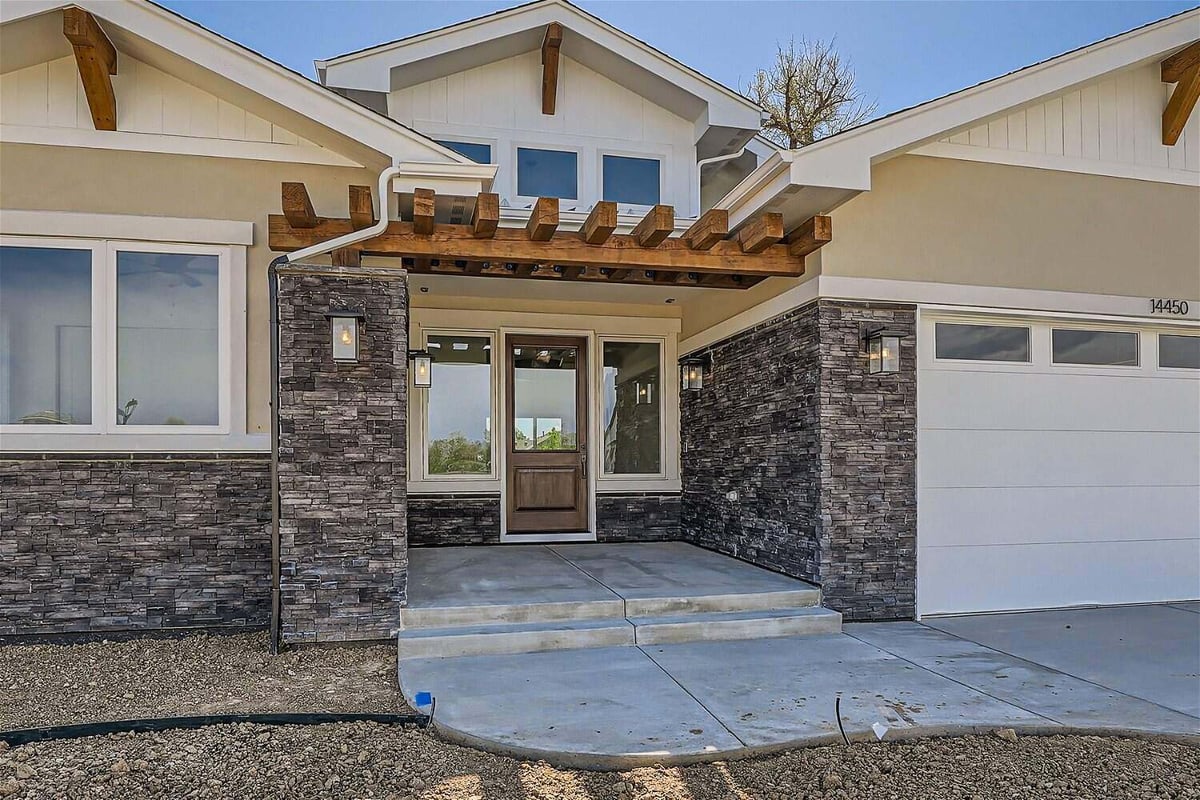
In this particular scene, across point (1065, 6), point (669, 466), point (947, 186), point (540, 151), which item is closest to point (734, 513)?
point (669, 466)

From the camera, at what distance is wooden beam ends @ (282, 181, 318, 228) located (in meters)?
5.08

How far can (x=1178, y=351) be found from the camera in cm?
705

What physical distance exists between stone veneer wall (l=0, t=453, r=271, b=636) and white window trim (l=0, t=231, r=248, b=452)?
84 mm

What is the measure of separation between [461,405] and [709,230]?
399cm

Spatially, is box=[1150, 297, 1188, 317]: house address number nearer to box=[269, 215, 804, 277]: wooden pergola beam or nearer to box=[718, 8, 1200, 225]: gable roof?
box=[718, 8, 1200, 225]: gable roof

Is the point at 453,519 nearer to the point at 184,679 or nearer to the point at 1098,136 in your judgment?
the point at 184,679

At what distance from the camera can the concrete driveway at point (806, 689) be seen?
3771 mm

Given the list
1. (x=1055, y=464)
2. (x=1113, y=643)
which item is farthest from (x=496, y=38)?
(x=1113, y=643)

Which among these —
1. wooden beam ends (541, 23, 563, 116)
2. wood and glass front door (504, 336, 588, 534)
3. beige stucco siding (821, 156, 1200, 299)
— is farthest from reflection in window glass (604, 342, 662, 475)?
beige stucco siding (821, 156, 1200, 299)

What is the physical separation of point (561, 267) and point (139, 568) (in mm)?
3869

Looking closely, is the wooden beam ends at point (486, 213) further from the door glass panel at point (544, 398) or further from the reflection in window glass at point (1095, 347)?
the reflection in window glass at point (1095, 347)

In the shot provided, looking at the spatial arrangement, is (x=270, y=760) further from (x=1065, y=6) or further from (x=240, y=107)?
(x=1065, y=6)

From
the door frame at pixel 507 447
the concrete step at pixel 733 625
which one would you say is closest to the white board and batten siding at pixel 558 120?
the door frame at pixel 507 447

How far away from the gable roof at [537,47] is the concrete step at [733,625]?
5522 mm
